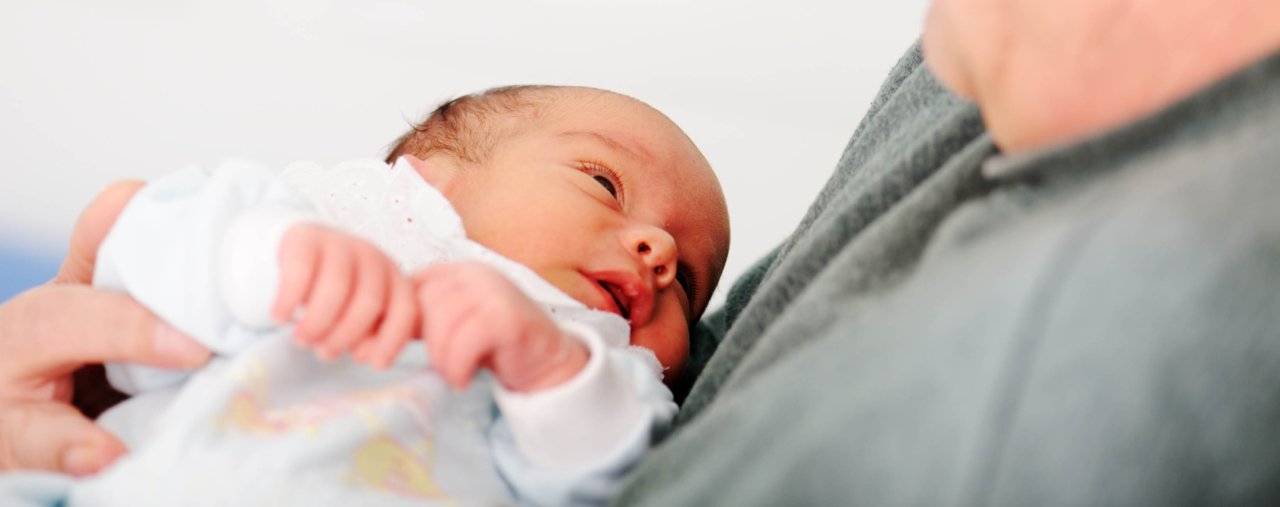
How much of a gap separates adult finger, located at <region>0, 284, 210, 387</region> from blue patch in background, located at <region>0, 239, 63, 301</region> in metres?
0.96

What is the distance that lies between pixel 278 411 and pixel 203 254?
0.28ft

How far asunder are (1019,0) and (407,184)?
0.47m

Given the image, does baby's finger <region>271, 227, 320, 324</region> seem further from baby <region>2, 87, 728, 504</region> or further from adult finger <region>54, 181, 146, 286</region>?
adult finger <region>54, 181, 146, 286</region>

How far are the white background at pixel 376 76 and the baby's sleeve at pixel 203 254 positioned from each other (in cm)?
97

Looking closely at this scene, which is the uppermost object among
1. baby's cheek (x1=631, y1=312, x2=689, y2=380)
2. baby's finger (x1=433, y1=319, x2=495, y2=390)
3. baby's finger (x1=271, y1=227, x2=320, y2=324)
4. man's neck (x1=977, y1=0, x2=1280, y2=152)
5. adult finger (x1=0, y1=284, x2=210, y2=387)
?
adult finger (x1=0, y1=284, x2=210, y2=387)

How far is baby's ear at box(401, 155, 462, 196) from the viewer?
32.3 inches

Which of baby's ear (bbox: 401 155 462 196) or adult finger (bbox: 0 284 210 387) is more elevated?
adult finger (bbox: 0 284 210 387)

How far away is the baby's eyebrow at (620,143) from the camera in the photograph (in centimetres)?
88

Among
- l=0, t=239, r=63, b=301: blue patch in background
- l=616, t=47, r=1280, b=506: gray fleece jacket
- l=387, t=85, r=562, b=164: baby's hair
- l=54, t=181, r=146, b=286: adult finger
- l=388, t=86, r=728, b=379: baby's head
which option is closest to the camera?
l=616, t=47, r=1280, b=506: gray fleece jacket

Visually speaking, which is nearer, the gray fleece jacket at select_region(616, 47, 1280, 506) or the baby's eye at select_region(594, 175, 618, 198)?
the gray fleece jacket at select_region(616, 47, 1280, 506)

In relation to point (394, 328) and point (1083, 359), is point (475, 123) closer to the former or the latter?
point (394, 328)

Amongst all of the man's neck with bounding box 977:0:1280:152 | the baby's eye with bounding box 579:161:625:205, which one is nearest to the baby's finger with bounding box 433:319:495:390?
the man's neck with bounding box 977:0:1280:152

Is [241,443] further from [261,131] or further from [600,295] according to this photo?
[261,131]

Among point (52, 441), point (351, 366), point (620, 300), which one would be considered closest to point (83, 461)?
point (52, 441)
